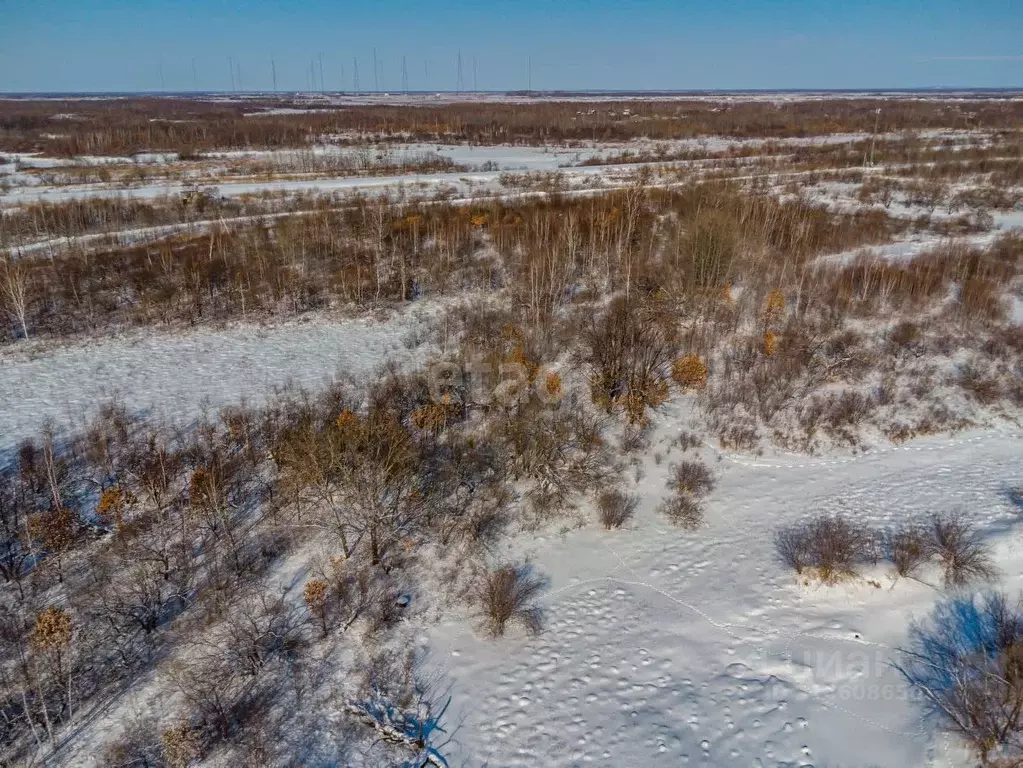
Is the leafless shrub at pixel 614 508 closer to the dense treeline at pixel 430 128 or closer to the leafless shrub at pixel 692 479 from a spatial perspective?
the leafless shrub at pixel 692 479

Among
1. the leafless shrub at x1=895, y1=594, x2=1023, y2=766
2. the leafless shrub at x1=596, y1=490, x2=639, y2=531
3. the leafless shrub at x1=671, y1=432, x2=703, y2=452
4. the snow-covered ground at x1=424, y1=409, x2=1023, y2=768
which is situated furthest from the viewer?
the leafless shrub at x1=671, y1=432, x2=703, y2=452

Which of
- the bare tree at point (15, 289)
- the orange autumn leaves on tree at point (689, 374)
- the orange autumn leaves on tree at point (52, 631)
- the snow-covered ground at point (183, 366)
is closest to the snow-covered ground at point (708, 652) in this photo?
the orange autumn leaves on tree at point (689, 374)

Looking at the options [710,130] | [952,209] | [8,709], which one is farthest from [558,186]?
[710,130]

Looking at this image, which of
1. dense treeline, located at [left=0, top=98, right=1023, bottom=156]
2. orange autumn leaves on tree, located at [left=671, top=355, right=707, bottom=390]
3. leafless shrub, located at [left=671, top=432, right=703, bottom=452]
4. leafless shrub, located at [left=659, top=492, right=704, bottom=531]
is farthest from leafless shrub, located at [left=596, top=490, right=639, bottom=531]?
dense treeline, located at [left=0, top=98, right=1023, bottom=156]

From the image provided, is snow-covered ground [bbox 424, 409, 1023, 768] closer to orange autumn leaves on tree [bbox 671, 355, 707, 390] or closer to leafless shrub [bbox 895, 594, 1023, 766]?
leafless shrub [bbox 895, 594, 1023, 766]

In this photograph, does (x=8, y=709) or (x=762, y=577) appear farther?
(x=762, y=577)

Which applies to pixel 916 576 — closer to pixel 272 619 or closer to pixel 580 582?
pixel 580 582

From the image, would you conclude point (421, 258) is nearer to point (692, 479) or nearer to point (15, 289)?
point (15, 289)
